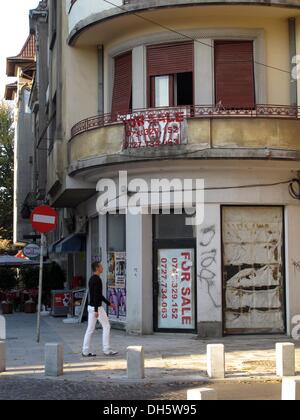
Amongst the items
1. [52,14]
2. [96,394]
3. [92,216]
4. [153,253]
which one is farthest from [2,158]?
[96,394]

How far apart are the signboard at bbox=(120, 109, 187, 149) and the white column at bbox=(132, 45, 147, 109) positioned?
1.22 metres

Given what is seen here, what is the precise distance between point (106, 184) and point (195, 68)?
3.65m

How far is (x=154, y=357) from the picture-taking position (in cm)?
1301

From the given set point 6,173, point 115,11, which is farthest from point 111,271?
point 6,173

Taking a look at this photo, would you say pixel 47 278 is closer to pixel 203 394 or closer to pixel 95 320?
pixel 95 320

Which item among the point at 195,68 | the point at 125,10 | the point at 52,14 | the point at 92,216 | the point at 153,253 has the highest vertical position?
the point at 52,14

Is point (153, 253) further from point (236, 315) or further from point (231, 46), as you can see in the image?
point (231, 46)

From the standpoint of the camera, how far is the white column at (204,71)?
16.5m

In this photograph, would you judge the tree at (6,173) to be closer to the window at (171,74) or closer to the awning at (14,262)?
the awning at (14,262)

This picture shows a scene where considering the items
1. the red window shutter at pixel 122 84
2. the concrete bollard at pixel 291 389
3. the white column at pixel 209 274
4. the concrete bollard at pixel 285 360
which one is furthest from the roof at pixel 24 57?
the concrete bollard at pixel 291 389

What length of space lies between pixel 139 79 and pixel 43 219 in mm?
4196

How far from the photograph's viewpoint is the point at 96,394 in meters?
9.62

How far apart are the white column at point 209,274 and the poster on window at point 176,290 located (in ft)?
1.51

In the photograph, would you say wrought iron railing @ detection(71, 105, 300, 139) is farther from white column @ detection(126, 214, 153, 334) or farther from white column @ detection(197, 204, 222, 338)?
white column @ detection(126, 214, 153, 334)
